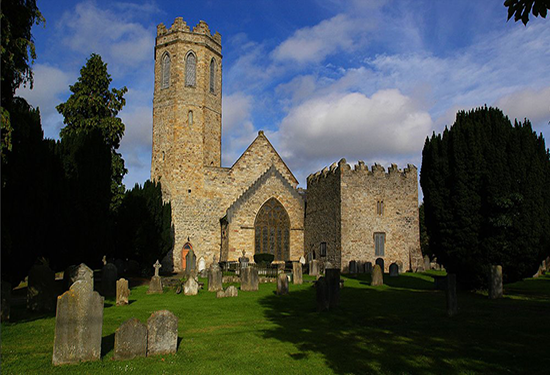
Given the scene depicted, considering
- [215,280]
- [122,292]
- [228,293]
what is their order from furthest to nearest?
[215,280], [228,293], [122,292]

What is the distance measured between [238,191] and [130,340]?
83.4 feet

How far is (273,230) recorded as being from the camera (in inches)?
1251

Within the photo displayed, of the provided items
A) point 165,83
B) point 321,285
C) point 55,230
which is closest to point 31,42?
point 55,230

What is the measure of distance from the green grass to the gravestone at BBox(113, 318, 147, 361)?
16cm

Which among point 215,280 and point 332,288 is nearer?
point 332,288

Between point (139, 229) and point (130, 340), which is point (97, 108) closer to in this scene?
point (139, 229)

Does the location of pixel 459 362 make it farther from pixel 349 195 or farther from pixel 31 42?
pixel 349 195

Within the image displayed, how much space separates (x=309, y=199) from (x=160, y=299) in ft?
59.3

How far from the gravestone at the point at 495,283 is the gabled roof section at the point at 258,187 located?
18946 millimetres

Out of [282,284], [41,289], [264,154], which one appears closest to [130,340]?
[41,289]

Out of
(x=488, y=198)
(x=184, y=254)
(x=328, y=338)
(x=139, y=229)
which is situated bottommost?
(x=328, y=338)

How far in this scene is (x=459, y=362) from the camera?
7.15 metres

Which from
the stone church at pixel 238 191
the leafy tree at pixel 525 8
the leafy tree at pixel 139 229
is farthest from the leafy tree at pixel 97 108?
the leafy tree at pixel 525 8

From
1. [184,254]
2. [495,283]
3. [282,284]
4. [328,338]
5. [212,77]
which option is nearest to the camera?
[328,338]
